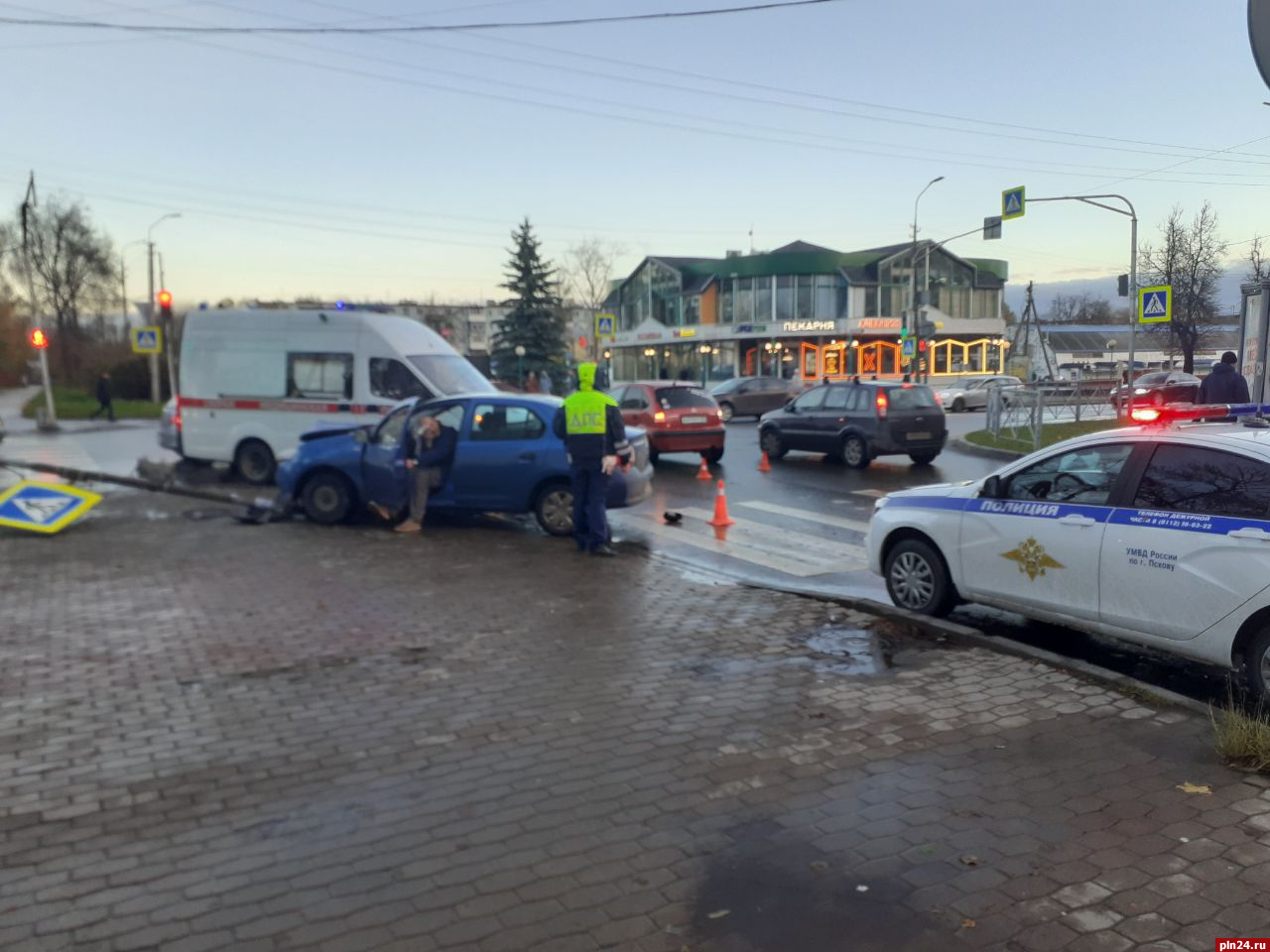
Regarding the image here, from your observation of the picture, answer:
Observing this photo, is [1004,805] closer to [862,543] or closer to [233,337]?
[862,543]

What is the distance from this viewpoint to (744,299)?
59.1 m

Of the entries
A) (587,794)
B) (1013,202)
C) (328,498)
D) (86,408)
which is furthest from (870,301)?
(587,794)

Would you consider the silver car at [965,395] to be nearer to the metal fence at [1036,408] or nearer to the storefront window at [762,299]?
the metal fence at [1036,408]

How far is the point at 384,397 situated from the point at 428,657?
9.20m

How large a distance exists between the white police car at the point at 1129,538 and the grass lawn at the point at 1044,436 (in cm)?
1380

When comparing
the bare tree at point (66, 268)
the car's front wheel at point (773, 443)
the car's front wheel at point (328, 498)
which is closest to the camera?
the car's front wheel at point (328, 498)

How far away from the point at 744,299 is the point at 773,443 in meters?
40.9

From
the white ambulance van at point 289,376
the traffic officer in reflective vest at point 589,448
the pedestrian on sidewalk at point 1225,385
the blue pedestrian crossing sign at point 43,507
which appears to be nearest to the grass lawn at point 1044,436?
the pedestrian on sidewalk at point 1225,385

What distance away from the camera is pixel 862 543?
10852 millimetres

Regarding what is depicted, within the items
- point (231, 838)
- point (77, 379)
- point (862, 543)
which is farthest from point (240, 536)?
point (77, 379)

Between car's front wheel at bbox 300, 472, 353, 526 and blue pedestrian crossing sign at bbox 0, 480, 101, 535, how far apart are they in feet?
8.65

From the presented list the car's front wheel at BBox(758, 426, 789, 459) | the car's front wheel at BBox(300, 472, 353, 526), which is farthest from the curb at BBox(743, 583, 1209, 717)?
the car's front wheel at BBox(758, 426, 789, 459)

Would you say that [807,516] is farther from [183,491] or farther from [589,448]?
[183,491]

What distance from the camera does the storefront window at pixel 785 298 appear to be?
57406 mm
